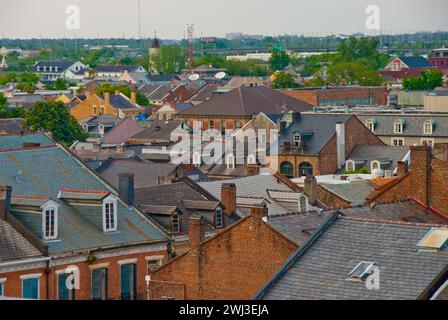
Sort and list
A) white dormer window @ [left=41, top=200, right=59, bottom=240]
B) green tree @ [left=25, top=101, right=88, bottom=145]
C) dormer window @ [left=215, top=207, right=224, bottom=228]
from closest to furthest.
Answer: white dormer window @ [left=41, top=200, right=59, bottom=240], dormer window @ [left=215, top=207, right=224, bottom=228], green tree @ [left=25, top=101, right=88, bottom=145]

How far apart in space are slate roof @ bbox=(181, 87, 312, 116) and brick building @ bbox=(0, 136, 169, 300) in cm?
5981

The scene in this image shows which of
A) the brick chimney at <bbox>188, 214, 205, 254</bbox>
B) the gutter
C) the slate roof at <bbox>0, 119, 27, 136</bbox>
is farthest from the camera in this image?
the slate roof at <bbox>0, 119, 27, 136</bbox>

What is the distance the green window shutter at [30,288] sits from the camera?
3297 cm

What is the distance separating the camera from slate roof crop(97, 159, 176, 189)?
171 ft

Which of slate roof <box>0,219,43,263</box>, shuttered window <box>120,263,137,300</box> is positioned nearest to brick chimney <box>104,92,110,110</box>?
shuttered window <box>120,263,137,300</box>

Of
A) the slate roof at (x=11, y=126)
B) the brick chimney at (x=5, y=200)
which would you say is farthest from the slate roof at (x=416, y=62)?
the brick chimney at (x=5, y=200)

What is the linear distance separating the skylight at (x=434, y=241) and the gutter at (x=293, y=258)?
6.89ft

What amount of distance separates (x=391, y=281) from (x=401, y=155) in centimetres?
4359

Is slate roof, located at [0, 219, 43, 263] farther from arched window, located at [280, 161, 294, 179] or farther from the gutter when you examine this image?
arched window, located at [280, 161, 294, 179]

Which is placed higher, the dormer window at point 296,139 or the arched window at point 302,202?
the arched window at point 302,202

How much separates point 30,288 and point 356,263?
11234 mm

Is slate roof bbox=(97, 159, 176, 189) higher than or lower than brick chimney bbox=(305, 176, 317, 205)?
lower

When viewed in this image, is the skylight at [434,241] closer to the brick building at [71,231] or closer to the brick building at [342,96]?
the brick building at [71,231]

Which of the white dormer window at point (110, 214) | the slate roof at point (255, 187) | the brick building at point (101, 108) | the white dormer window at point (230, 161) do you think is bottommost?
the brick building at point (101, 108)
